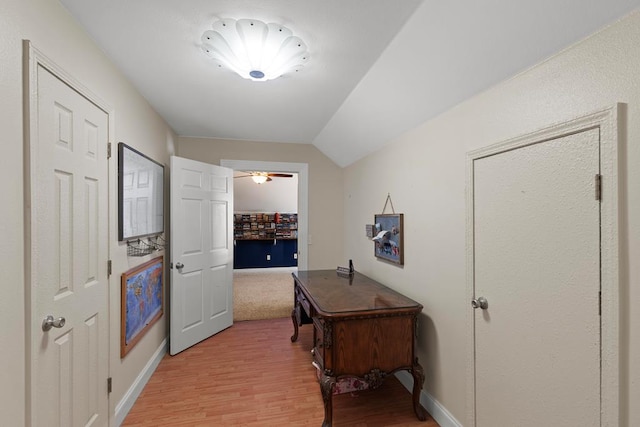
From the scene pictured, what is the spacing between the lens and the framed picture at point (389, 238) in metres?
2.47

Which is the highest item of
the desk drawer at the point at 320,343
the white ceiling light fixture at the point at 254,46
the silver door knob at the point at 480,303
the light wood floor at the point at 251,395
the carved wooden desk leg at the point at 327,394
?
the white ceiling light fixture at the point at 254,46

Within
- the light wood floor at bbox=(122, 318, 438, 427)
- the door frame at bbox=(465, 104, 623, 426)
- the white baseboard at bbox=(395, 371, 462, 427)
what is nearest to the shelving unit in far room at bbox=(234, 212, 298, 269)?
the light wood floor at bbox=(122, 318, 438, 427)

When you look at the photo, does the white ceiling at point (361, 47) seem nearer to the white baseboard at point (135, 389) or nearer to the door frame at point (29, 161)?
the door frame at point (29, 161)

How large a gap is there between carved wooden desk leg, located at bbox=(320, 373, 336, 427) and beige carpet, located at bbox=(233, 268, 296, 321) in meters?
2.21

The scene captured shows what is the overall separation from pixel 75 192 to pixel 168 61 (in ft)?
3.33

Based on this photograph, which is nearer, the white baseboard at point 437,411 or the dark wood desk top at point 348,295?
the white baseboard at point 437,411

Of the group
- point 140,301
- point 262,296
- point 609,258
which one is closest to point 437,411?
point 609,258

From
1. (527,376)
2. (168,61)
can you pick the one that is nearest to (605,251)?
(527,376)

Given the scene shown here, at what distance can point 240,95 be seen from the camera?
245cm

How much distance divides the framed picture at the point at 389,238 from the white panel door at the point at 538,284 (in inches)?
33.0

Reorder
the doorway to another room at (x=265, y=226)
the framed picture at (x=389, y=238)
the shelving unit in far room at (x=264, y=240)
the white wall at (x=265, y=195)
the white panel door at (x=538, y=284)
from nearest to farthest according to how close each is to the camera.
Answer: the white panel door at (x=538, y=284) → the framed picture at (x=389, y=238) → the doorway to another room at (x=265, y=226) → the white wall at (x=265, y=195) → the shelving unit in far room at (x=264, y=240)

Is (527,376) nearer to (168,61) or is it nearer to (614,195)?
(614,195)

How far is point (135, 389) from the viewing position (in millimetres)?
2197

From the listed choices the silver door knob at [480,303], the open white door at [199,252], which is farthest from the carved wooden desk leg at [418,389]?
the open white door at [199,252]
